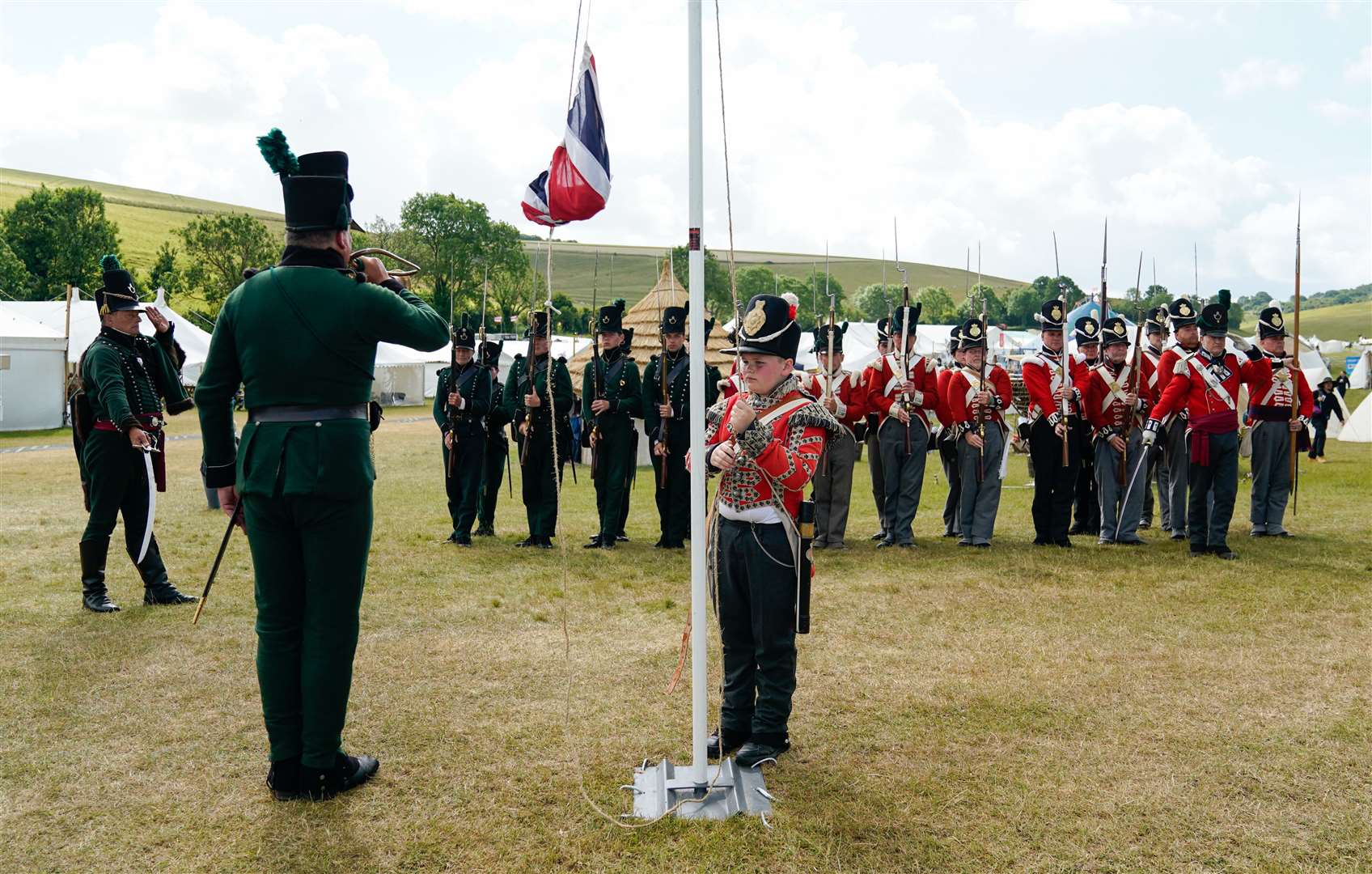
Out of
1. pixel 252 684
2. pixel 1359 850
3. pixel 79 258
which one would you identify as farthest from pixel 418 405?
pixel 1359 850

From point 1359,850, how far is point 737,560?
2725 mm

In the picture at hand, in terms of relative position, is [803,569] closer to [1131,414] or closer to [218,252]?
[1131,414]

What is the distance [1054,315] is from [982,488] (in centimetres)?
215

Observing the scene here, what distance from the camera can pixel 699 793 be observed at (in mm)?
4562

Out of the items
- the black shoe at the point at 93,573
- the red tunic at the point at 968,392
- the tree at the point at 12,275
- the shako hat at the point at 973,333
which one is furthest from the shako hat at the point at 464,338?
the tree at the point at 12,275

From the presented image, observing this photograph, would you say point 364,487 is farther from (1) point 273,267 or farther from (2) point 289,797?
(2) point 289,797

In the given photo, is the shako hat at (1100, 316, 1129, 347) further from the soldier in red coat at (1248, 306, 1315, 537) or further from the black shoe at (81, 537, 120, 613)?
the black shoe at (81, 537, 120, 613)

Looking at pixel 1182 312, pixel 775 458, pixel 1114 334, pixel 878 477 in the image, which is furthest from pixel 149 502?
pixel 1182 312

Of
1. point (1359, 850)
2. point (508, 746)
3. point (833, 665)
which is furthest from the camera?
point (833, 665)

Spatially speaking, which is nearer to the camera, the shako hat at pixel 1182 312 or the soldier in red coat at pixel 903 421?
the soldier in red coat at pixel 903 421

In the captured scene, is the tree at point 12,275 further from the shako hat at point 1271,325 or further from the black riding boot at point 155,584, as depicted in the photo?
the shako hat at point 1271,325

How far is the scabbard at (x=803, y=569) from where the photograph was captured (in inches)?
190

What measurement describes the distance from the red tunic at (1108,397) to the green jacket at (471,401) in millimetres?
6502

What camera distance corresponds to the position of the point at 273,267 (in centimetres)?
449
